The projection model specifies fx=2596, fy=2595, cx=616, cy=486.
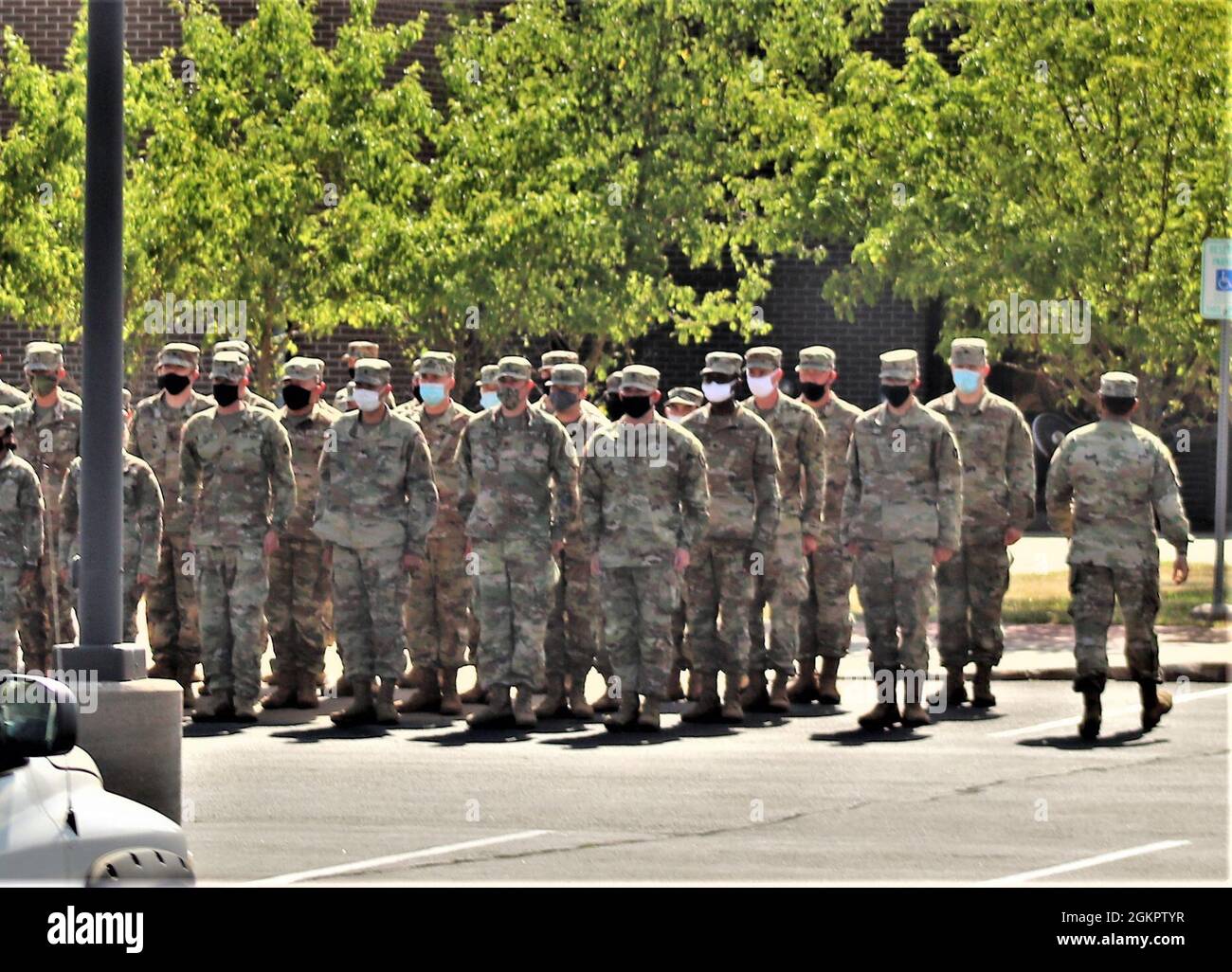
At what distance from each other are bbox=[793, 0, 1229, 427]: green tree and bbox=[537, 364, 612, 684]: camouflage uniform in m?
7.33

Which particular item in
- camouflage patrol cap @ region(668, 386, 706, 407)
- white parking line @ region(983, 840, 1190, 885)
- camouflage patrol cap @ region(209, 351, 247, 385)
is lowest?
white parking line @ region(983, 840, 1190, 885)

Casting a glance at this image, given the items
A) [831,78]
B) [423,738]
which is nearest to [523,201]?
[831,78]

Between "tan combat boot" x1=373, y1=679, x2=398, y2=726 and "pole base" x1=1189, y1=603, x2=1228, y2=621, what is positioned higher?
"pole base" x1=1189, y1=603, x2=1228, y2=621

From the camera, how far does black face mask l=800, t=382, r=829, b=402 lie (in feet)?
58.9

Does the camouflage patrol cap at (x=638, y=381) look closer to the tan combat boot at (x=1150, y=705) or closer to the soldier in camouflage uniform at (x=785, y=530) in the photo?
the soldier in camouflage uniform at (x=785, y=530)

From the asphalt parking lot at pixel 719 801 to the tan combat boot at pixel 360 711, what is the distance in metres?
0.17

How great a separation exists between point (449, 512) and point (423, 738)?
2351 millimetres

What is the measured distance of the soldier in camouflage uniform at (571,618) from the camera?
1666 centimetres

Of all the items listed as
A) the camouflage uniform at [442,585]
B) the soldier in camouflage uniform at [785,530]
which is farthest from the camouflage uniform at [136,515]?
the soldier in camouflage uniform at [785,530]

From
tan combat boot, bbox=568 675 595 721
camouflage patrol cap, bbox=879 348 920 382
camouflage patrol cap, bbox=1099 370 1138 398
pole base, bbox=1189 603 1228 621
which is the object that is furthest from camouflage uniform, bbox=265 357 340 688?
pole base, bbox=1189 603 1228 621

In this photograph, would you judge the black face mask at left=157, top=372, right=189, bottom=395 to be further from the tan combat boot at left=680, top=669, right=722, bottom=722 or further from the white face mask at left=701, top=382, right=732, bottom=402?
the tan combat boot at left=680, top=669, right=722, bottom=722

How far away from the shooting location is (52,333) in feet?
92.4

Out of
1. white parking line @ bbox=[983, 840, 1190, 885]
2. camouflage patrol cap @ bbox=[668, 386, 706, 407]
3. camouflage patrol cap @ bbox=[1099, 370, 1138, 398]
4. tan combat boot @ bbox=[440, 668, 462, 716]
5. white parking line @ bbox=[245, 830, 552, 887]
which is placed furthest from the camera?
camouflage patrol cap @ bbox=[668, 386, 706, 407]

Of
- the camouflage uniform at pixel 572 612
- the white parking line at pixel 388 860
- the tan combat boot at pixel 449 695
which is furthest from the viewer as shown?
the tan combat boot at pixel 449 695
